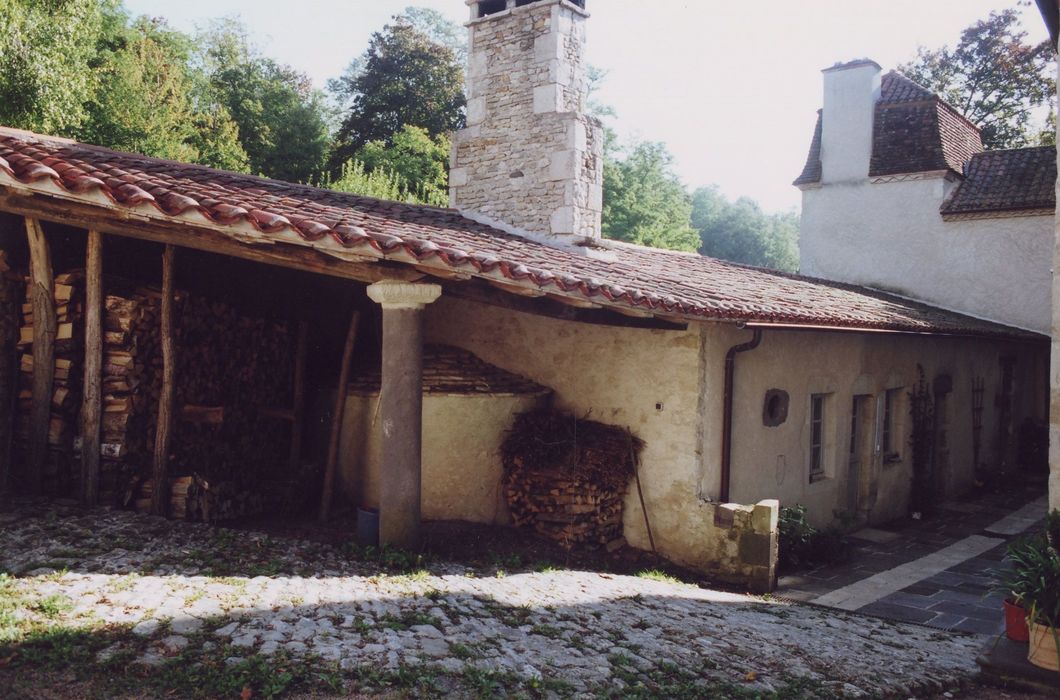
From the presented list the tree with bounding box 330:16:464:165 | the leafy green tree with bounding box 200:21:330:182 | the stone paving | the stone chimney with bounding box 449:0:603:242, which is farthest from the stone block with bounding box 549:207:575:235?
the tree with bounding box 330:16:464:165

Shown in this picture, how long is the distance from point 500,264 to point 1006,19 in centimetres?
2744

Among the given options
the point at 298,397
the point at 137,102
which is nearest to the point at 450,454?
the point at 298,397

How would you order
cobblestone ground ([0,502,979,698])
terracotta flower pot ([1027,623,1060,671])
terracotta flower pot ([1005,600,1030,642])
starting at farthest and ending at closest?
terracotta flower pot ([1005,600,1030,642])
terracotta flower pot ([1027,623,1060,671])
cobblestone ground ([0,502,979,698])

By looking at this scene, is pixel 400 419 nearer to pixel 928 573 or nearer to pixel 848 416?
pixel 928 573

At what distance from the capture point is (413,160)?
3112 cm

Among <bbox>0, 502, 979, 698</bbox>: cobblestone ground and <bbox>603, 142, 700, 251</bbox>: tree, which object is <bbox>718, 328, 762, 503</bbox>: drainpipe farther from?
<bbox>603, 142, 700, 251</bbox>: tree

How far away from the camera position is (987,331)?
47.5ft

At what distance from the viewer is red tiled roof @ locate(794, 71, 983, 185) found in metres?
18.5

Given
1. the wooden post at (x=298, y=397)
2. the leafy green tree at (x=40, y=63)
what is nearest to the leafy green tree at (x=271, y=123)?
the leafy green tree at (x=40, y=63)

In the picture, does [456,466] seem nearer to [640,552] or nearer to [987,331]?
[640,552]

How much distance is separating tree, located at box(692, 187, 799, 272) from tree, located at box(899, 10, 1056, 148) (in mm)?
35420

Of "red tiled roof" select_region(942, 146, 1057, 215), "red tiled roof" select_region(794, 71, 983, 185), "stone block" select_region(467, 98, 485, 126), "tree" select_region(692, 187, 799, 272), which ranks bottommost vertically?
"stone block" select_region(467, 98, 485, 126)

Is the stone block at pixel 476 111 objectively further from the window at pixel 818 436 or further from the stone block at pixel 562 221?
the window at pixel 818 436

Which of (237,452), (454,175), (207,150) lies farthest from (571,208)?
(207,150)
